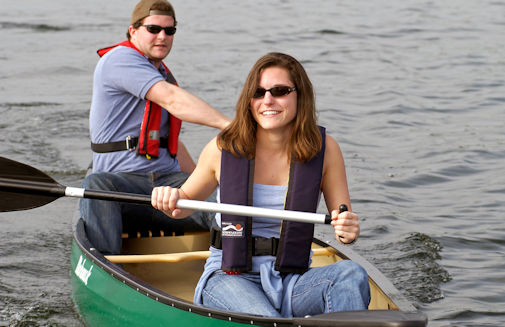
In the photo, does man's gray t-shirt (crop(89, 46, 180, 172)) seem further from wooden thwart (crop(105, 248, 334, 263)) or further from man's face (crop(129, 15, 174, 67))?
wooden thwart (crop(105, 248, 334, 263))

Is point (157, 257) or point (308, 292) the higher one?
point (308, 292)

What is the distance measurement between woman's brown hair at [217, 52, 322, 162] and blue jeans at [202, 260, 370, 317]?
0.48 meters

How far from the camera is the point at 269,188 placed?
10.8 ft

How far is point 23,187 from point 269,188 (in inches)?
49.3

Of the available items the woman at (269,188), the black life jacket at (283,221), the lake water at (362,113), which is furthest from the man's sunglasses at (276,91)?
the lake water at (362,113)

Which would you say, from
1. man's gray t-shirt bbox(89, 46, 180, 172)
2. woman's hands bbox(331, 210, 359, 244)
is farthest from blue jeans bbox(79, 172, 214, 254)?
woman's hands bbox(331, 210, 359, 244)

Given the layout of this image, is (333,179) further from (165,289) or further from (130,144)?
(130,144)

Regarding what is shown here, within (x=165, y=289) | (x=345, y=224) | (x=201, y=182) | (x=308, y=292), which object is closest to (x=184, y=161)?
(x=165, y=289)

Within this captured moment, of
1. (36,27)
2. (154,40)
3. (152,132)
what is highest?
(154,40)

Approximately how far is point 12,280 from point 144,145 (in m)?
1.50

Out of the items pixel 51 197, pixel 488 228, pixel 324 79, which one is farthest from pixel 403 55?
pixel 51 197

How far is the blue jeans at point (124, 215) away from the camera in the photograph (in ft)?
14.1

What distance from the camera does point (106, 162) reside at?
466 cm

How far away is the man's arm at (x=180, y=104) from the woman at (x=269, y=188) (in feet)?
4.18
